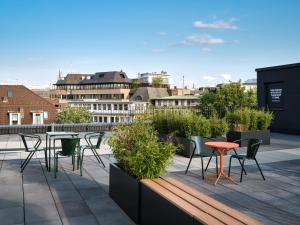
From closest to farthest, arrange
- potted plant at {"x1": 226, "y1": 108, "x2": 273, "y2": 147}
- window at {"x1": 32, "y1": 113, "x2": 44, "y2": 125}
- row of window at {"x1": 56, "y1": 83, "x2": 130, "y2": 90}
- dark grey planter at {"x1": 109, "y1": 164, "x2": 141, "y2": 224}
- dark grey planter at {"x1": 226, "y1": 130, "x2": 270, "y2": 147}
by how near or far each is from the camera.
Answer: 1. dark grey planter at {"x1": 109, "y1": 164, "x2": 141, "y2": 224}
2. dark grey planter at {"x1": 226, "y1": 130, "x2": 270, "y2": 147}
3. potted plant at {"x1": 226, "y1": 108, "x2": 273, "y2": 147}
4. window at {"x1": 32, "y1": 113, "x2": 44, "y2": 125}
5. row of window at {"x1": 56, "y1": 83, "x2": 130, "y2": 90}

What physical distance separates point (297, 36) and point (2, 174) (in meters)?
22.8

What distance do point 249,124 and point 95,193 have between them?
7353mm

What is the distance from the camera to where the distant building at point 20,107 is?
53.5 metres

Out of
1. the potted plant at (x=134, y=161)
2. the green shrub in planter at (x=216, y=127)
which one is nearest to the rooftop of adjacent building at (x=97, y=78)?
the green shrub in planter at (x=216, y=127)

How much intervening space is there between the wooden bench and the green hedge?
7414mm

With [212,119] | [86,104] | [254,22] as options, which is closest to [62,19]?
[254,22]

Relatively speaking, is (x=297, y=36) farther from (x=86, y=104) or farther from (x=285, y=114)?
(x=86, y=104)

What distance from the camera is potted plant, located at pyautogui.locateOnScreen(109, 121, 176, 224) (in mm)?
4387

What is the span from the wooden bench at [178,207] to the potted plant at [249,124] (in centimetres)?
733

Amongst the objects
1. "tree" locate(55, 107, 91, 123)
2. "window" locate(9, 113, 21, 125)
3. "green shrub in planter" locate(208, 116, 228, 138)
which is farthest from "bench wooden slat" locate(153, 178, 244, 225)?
"window" locate(9, 113, 21, 125)

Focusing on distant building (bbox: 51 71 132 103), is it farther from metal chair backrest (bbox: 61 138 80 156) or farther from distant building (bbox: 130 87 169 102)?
metal chair backrest (bbox: 61 138 80 156)

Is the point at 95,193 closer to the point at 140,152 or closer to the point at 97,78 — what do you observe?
the point at 140,152

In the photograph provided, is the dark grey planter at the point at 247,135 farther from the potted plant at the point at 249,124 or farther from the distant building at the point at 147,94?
the distant building at the point at 147,94

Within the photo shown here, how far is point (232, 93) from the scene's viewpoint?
120 ft
